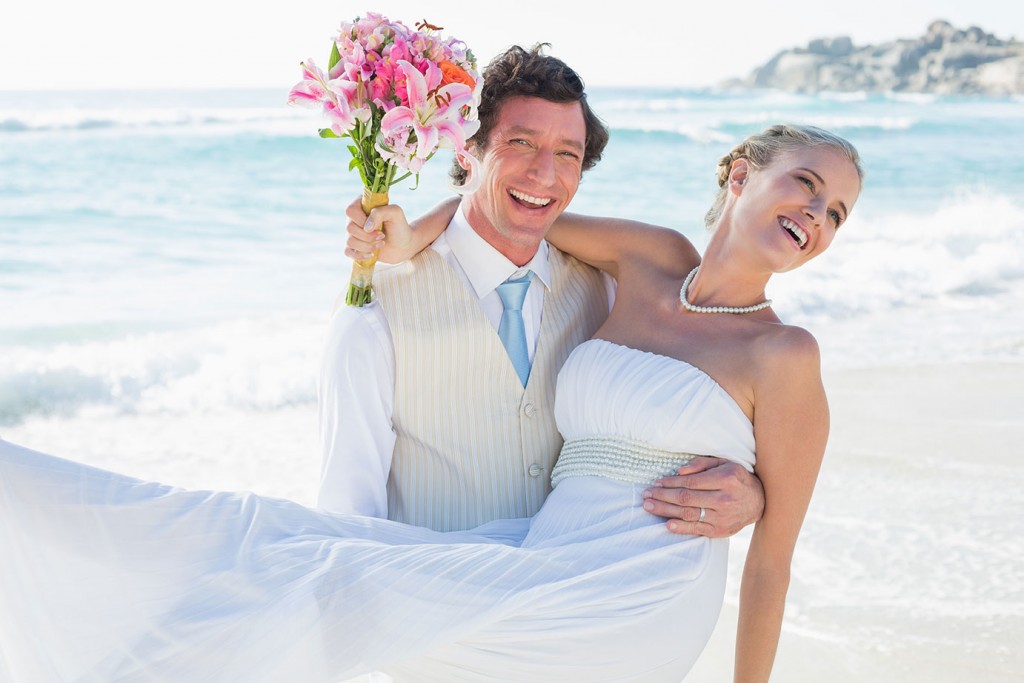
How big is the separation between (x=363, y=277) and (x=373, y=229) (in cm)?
26

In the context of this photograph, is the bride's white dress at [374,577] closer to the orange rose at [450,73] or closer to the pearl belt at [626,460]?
the pearl belt at [626,460]

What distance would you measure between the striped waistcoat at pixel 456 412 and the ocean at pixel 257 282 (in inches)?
64.9

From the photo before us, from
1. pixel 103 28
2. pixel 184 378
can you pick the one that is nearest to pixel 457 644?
pixel 184 378

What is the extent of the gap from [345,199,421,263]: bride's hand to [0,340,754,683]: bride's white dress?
0.71 m

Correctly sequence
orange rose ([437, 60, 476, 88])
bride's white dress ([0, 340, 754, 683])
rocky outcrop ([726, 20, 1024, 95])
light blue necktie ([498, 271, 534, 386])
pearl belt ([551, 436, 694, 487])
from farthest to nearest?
rocky outcrop ([726, 20, 1024, 95]), light blue necktie ([498, 271, 534, 386]), pearl belt ([551, 436, 694, 487]), orange rose ([437, 60, 476, 88]), bride's white dress ([0, 340, 754, 683])

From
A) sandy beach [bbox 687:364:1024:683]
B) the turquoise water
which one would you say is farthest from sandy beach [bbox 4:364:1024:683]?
the turquoise water

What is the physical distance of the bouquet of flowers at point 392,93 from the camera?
286 cm

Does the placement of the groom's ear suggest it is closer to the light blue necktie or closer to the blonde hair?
the light blue necktie

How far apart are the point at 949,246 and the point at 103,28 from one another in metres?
24.2

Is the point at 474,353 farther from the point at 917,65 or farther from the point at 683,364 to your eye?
the point at 917,65

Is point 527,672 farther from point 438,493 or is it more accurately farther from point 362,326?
point 362,326

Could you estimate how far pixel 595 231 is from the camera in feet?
12.2

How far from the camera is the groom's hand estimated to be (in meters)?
3.02

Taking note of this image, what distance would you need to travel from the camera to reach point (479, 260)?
3.45 m
